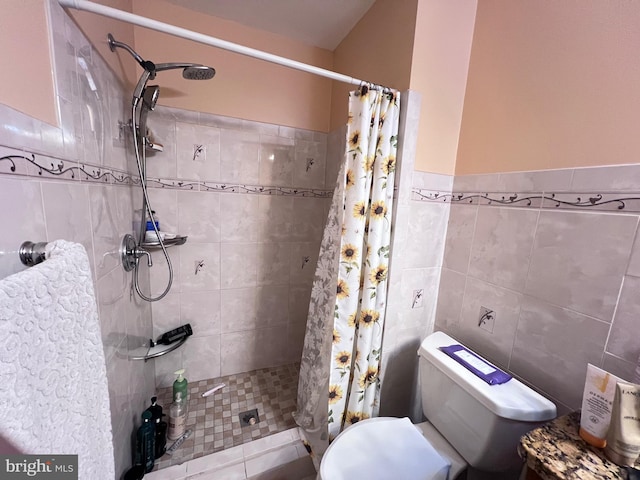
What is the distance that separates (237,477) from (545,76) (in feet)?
6.60

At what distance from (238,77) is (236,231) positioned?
3.04ft

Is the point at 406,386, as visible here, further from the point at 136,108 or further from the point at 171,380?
the point at 136,108

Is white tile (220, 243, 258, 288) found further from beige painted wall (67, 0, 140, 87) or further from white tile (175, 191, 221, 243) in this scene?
beige painted wall (67, 0, 140, 87)

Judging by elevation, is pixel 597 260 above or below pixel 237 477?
above

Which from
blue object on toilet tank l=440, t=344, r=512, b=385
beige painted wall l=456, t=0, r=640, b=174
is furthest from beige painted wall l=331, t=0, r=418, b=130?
blue object on toilet tank l=440, t=344, r=512, b=385

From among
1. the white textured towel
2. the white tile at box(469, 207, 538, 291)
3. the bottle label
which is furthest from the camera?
the bottle label

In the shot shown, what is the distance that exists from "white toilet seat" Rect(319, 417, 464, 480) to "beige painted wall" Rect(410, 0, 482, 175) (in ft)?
3.61

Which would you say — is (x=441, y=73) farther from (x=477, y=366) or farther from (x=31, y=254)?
(x=31, y=254)

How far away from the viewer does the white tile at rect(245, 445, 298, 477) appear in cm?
112

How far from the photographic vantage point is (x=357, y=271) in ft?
3.49

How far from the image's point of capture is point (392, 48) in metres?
1.11

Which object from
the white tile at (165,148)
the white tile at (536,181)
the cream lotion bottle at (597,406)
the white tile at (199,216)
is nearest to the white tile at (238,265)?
the white tile at (199,216)

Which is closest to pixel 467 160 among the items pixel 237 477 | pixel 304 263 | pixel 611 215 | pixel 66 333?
pixel 611 215
